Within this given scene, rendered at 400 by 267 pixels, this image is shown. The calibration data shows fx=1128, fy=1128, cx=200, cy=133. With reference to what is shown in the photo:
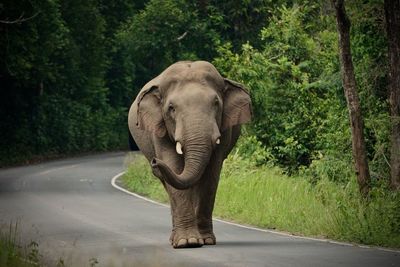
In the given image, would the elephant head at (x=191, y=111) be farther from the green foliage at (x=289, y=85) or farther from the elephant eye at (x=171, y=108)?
the green foliage at (x=289, y=85)

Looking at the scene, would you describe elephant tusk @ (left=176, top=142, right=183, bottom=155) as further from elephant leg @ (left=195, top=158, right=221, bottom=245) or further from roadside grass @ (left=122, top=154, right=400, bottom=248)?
roadside grass @ (left=122, top=154, right=400, bottom=248)

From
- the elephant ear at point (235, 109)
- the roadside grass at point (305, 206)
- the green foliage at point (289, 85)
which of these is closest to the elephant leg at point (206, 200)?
the elephant ear at point (235, 109)

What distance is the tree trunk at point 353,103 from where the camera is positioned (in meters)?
19.6

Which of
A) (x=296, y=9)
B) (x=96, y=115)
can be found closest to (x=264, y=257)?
(x=296, y=9)

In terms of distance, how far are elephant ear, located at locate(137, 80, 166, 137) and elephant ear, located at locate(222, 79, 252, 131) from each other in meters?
0.97

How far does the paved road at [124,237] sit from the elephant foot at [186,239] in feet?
0.54

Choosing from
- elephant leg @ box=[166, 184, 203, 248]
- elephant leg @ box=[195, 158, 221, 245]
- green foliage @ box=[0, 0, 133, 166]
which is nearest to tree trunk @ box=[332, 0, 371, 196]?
elephant leg @ box=[195, 158, 221, 245]

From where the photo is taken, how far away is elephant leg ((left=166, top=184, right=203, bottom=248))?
→ 50.4 ft

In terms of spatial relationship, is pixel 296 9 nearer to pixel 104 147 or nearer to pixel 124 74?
pixel 104 147

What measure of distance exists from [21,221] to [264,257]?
7772mm

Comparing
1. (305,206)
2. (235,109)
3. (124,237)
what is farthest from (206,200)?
(305,206)

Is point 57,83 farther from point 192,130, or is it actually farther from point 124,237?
point 192,130

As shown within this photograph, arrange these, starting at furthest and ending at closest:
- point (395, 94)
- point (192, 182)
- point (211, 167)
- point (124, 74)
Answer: point (124, 74), point (395, 94), point (211, 167), point (192, 182)

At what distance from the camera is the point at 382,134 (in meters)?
22.2
